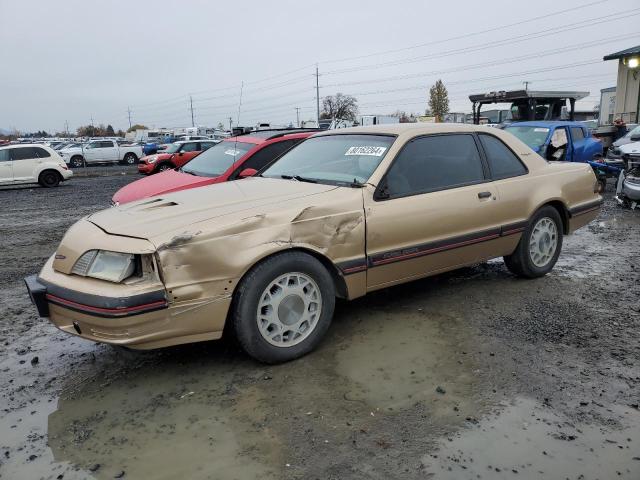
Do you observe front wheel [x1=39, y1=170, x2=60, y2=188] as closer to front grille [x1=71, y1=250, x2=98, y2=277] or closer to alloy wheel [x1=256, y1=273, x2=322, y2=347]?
front grille [x1=71, y1=250, x2=98, y2=277]

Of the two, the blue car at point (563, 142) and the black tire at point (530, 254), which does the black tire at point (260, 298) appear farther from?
the blue car at point (563, 142)

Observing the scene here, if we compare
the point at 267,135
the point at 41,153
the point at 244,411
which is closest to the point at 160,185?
the point at 267,135

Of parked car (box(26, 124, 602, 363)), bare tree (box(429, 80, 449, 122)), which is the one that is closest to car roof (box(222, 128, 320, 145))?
parked car (box(26, 124, 602, 363))

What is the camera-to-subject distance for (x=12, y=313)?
4.68 m

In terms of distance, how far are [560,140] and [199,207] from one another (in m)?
9.94

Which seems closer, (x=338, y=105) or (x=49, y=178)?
(x=49, y=178)

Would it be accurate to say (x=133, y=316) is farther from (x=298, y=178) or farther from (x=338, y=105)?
(x=338, y=105)

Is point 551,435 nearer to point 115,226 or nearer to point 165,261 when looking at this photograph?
point 165,261

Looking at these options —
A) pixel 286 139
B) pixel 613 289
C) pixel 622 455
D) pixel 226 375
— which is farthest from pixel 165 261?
pixel 286 139

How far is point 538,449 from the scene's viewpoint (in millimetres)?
2543

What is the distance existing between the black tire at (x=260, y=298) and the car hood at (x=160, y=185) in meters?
3.54

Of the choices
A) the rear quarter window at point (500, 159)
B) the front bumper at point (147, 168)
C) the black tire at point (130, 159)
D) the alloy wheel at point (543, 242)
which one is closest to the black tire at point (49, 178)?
the front bumper at point (147, 168)

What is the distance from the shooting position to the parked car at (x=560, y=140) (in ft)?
36.4

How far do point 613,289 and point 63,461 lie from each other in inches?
184
